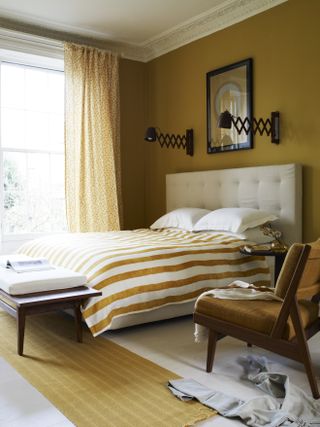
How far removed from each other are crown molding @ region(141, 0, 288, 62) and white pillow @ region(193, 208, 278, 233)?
2004 mm

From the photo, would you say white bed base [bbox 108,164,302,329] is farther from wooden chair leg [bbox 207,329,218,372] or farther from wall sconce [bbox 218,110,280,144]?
wooden chair leg [bbox 207,329,218,372]

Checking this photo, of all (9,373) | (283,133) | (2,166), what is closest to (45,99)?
(2,166)

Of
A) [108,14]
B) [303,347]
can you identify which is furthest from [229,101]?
[303,347]

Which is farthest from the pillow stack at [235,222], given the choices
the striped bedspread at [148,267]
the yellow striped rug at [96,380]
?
the yellow striped rug at [96,380]

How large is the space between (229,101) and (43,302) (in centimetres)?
301

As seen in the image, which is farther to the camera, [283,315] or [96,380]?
[96,380]

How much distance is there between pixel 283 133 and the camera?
14.2ft

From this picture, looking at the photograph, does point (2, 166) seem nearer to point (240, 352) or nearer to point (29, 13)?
point (29, 13)

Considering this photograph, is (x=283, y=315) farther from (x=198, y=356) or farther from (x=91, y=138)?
(x=91, y=138)

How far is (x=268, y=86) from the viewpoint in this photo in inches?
176

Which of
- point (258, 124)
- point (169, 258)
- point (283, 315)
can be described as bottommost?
Answer: point (283, 315)

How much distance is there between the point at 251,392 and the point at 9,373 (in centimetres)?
134

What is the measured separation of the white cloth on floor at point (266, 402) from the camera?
6.53 feet

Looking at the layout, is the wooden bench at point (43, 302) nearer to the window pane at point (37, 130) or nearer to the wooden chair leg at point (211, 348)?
the wooden chair leg at point (211, 348)
